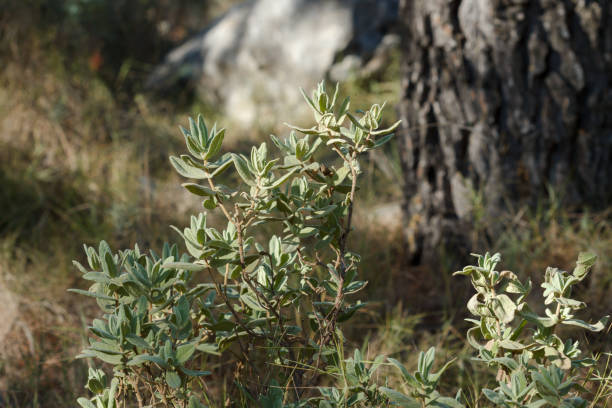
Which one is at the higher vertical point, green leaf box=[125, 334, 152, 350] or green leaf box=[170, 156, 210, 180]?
green leaf box=[170, 156, 210, 180]

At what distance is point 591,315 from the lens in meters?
1.81

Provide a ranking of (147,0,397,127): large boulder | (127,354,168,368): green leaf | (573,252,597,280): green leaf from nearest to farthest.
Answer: (127,354,168,368): green leaf → (573,252,597,280): green leaf → (147,0,397,127): large boulder

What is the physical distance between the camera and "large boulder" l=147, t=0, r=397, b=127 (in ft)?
13.2

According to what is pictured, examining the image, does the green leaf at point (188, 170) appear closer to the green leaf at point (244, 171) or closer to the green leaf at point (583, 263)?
the green leaf at point (244, 171)

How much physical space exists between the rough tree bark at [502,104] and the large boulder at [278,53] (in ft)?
6.16

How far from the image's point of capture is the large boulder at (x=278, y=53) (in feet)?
13.2

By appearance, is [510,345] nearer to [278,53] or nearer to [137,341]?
[137,341]

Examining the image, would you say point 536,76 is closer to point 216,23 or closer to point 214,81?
point 214,81

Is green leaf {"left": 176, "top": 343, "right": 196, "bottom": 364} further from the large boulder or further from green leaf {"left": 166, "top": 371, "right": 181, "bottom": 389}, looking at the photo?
the large boulder

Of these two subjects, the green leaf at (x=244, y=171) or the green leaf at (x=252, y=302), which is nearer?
the green leaf at (x=244, y=171)

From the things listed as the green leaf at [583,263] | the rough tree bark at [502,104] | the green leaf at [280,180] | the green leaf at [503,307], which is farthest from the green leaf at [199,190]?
the rough tree bark at [502,104]

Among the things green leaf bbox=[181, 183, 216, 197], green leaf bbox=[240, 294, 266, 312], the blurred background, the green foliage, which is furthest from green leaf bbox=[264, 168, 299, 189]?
the blurred background

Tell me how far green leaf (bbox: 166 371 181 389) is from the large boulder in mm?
2986

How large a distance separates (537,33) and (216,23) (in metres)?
3.34
